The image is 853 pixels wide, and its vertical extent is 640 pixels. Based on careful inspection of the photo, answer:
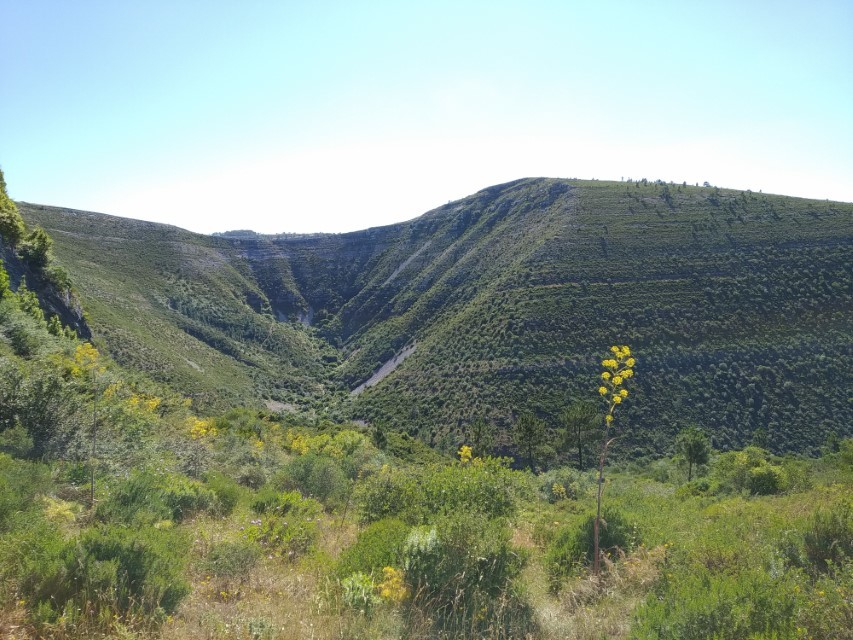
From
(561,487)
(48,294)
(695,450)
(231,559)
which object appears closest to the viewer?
(231,559)

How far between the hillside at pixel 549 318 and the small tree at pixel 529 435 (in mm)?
3342

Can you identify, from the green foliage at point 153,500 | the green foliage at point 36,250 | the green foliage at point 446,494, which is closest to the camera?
the green foliage at point 153,500

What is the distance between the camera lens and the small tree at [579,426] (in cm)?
3378

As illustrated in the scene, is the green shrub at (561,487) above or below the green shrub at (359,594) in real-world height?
below

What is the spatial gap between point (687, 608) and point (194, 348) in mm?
58872

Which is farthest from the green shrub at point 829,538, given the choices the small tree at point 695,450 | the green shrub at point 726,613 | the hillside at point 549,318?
the hillside at point 549,318

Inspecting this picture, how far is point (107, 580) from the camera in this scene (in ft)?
10.6

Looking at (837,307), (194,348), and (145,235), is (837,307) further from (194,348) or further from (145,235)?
(145,235)

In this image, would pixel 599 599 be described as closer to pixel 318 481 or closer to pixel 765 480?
pixel 318 481

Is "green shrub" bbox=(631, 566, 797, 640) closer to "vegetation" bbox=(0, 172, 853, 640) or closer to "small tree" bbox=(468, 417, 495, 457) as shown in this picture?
"vegetation" bbox=(0, 172, 853, 640)

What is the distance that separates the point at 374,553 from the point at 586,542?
8.97ft

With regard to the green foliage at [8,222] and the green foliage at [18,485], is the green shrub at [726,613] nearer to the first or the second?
the green foliage at [18,485]

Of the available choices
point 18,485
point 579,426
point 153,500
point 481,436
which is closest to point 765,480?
point 579,426

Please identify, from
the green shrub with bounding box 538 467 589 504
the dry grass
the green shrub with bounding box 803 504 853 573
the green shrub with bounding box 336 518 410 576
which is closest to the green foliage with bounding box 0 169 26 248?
the green shrub with bounding box 336 518 410 576
